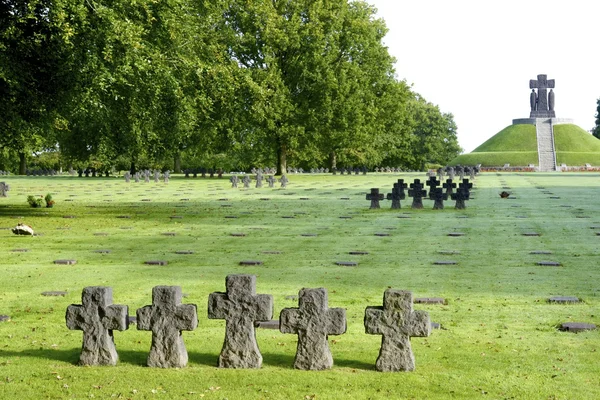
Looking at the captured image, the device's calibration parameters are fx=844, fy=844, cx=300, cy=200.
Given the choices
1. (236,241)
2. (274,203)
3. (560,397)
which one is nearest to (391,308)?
(560,397)

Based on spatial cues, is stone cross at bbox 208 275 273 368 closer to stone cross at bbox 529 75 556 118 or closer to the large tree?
the large tree

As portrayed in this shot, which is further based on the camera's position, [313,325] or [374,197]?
[374,197]

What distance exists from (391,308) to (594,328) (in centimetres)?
298

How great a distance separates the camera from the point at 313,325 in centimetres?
759

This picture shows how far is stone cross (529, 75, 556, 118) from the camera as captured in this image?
145 m

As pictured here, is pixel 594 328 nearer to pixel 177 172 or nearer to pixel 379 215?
pixel 379 215

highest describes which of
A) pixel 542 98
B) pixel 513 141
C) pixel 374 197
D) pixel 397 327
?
pixel 542 98

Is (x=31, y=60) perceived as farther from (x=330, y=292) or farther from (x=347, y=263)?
(x=330, y=292)

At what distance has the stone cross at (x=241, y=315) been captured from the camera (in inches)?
303

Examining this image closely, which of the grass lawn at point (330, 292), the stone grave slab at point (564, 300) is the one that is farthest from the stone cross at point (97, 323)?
the stone grave slab at point (564, 300)

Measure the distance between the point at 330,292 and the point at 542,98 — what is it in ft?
465

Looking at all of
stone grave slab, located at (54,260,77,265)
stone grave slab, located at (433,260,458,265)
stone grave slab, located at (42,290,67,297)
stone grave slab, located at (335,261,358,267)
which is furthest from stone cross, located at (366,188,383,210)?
stone grave slab, located at (42,290,67,297)

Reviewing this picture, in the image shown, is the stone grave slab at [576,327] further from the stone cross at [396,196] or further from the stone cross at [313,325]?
the stone cross at [396,196]

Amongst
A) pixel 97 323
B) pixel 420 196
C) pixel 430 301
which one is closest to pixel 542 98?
pixel 420 196
